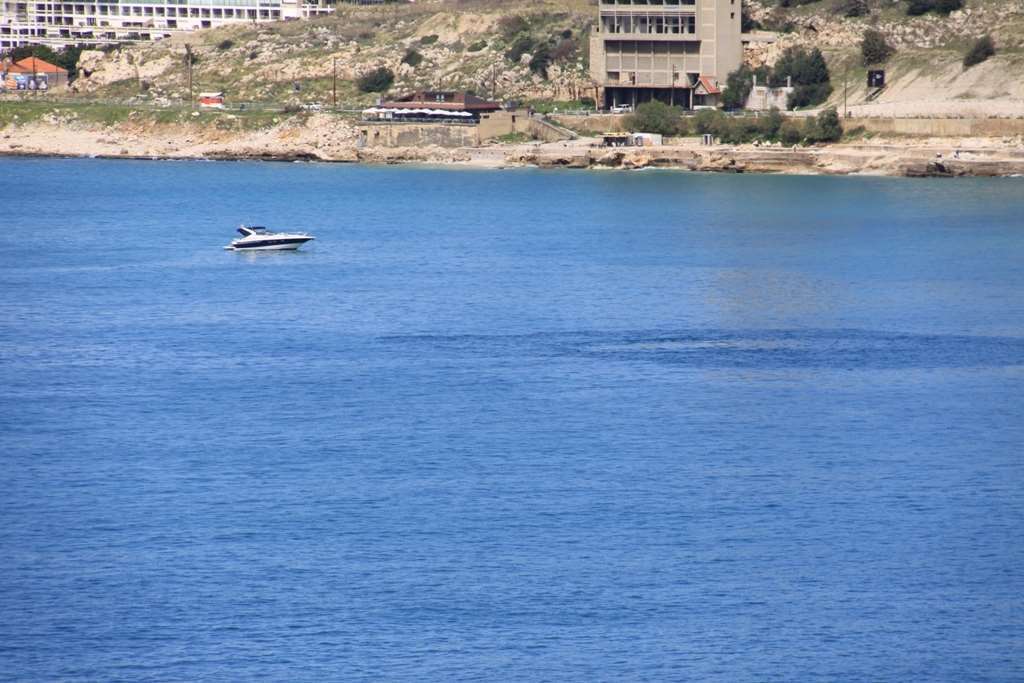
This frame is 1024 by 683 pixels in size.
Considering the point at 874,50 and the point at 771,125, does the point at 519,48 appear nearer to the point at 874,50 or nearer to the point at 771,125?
the point at 771,125

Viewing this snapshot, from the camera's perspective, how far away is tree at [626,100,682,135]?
368 ft

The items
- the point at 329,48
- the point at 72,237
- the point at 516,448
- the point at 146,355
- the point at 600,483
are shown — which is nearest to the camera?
the point at 600,483

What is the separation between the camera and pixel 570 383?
4559 centimetres

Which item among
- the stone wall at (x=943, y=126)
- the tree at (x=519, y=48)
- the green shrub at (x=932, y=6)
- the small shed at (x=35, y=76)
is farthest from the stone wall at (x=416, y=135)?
the small shed at (x=35, y=76)

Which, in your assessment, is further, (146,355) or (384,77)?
(384,77)

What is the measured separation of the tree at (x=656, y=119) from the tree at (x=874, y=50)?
40.4 feet

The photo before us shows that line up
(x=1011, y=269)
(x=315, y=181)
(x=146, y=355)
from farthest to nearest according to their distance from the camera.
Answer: (x=315, y=181), (x=1011, y=269), (x=146, y=355)

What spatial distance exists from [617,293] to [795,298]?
19.4 ft

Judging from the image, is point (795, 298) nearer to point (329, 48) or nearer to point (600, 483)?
point (600, 483)

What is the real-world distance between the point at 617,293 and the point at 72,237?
30.0 metres

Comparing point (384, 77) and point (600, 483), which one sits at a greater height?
point (384, 77)

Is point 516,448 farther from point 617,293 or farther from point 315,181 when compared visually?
point 315,181

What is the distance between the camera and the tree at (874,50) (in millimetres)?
114062

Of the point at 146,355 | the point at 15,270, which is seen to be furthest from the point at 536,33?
the point at 146,355
